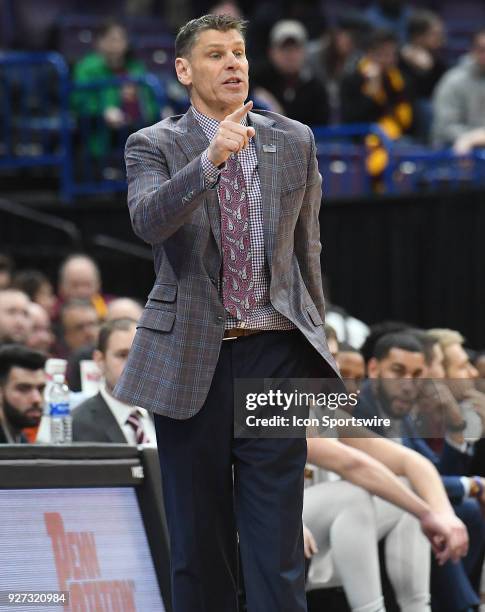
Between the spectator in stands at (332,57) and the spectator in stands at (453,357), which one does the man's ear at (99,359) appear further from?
the spectator in stands at (332,57)

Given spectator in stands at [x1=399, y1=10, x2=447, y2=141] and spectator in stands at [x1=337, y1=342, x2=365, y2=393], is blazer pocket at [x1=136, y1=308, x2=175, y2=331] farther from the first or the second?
spectator in stands at [x1=399, y1=10, x2=447, y2=141]

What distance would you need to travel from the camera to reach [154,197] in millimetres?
3674

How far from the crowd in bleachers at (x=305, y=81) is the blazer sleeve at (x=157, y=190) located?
6.49 m

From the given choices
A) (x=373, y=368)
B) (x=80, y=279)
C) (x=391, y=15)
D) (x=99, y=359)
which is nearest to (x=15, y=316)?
(x=80, y=279)

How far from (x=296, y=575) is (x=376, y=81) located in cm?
854

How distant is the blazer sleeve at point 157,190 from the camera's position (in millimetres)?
→ 3590

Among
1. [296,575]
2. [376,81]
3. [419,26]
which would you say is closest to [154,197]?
[296,575]

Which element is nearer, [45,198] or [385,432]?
[385,432]

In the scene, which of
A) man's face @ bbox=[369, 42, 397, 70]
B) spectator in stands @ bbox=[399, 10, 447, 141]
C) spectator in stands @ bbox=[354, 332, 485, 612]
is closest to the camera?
spectator in stands @ bbox=[354, 332, 485, 612]

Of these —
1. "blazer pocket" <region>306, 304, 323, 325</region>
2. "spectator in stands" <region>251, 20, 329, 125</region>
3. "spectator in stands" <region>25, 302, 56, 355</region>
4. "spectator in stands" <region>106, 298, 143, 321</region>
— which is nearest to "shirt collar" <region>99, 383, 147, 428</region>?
"spectator in stands" <region>106, 298, 143, 321</region>

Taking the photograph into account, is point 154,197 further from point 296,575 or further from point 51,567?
point 51,567

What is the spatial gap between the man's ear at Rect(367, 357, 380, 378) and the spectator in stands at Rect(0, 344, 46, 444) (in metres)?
1.54

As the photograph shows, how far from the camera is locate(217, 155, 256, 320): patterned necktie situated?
12.6 feet

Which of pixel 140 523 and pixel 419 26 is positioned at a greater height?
pixel 419 26
